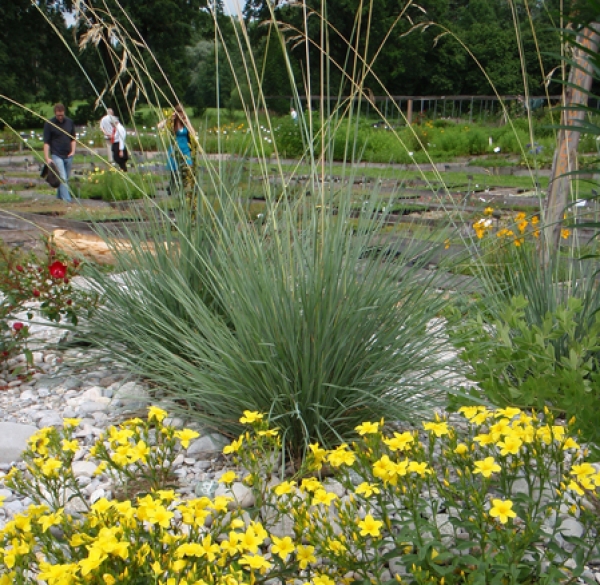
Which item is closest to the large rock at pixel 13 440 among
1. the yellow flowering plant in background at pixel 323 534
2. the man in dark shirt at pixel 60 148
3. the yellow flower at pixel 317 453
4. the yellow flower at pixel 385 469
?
the yellow flowering plant in background at pixel 323 534

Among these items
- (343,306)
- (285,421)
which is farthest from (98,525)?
(343,306)

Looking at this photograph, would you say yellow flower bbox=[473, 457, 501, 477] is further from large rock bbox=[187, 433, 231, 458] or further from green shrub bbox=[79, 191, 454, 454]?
large rock bbox=[187, 433, 231, 458]

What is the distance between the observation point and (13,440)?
253 cm

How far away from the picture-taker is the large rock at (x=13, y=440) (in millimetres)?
2480

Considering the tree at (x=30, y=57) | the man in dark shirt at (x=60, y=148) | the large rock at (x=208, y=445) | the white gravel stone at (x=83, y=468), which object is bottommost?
the white gravel stone at (x=83, y=468)

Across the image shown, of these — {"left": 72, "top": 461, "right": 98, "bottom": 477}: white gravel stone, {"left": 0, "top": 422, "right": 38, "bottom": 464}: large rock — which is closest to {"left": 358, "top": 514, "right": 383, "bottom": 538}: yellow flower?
{"left": 72, "top": 461, "right": 98, "bottom": 477}: white gravel stone

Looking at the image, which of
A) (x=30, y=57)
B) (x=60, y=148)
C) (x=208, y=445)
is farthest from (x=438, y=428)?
(x=30, y=57)

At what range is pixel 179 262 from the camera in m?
3.25

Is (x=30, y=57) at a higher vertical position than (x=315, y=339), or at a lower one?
higher

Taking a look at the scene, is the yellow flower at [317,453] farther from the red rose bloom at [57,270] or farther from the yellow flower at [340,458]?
the red rose bloom at [57,270]

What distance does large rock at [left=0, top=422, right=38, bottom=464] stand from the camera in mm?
2480

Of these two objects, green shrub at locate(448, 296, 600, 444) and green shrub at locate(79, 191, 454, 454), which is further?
green shrub at locate(79, 191, 454, 454)

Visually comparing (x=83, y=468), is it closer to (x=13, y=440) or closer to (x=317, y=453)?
(x=13, y=440)

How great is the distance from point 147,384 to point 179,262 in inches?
22.9
